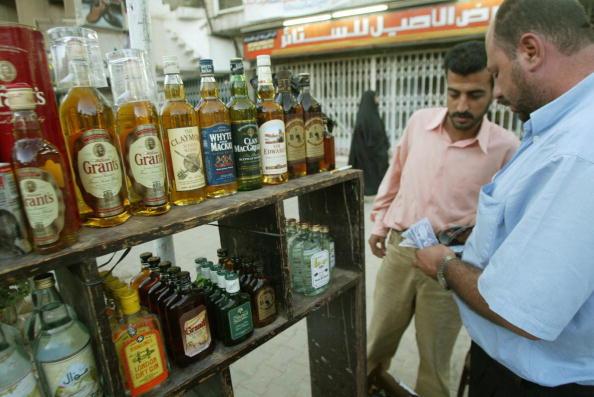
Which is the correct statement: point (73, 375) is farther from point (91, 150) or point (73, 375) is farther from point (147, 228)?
point (91, 150)

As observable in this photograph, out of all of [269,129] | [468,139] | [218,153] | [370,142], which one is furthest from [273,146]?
[370,142]

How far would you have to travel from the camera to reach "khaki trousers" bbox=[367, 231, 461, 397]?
1.72 metres

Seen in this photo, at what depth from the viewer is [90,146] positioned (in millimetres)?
688

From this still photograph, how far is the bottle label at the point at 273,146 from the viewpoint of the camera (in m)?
0.99

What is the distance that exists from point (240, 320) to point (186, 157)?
45cm

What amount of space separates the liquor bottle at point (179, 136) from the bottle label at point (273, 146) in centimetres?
20

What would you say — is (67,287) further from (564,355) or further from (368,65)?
(368,65)

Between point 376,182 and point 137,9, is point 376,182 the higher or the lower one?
the lower one

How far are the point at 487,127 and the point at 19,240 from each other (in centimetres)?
175

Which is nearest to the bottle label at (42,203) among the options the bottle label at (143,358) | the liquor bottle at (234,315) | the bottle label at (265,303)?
the bottle label at (143,358)

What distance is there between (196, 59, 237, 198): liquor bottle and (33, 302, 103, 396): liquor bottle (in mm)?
416

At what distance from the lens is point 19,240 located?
2.07 feet

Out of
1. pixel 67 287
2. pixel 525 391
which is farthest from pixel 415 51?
pixel 67 287

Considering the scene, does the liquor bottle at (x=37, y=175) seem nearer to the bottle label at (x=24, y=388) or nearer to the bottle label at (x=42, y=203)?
the bottle label at (x=42, y=203)
